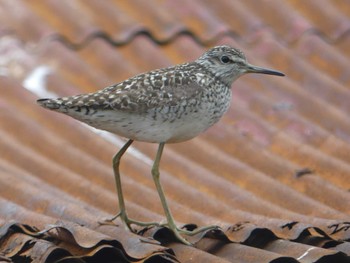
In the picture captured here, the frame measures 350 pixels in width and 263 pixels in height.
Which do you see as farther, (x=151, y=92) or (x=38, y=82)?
(x=38, y=82)

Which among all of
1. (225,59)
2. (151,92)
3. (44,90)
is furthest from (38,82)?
(151,92)

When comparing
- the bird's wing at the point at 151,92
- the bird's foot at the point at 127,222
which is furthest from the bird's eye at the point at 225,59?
the bird's foot at the point at 127,222

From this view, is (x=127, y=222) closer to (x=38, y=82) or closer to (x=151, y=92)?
(x=151, y=92)

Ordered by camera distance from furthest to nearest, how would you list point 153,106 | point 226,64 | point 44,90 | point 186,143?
point 44,90 → point 186,143 → point 226,64 → point 153,106

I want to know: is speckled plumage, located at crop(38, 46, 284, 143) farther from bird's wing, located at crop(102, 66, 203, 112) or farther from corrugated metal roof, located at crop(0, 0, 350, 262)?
corrugated metal roof, located at crop(0, 0, 350, 262)

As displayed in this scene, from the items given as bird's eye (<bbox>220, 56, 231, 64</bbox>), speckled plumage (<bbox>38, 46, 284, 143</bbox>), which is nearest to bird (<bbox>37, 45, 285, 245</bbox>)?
speckled plumage (<bbox>38, 46, 284, 143</bbox>)

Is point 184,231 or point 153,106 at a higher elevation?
point 153,106

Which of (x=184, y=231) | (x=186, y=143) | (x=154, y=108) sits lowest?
(x=184, y=231)
